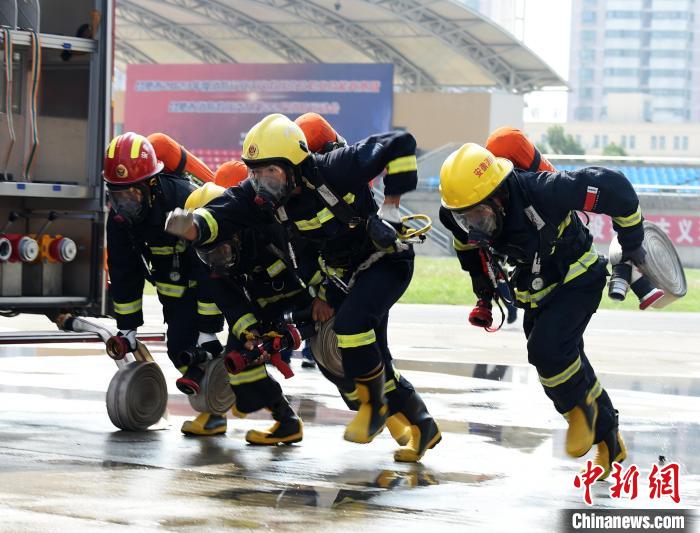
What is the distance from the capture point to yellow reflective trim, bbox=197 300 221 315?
750 centimetres

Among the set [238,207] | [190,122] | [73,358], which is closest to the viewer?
[238,207]

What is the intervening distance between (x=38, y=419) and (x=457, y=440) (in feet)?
8.43

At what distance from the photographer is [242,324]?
7.10 m

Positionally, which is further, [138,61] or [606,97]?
[606,97]

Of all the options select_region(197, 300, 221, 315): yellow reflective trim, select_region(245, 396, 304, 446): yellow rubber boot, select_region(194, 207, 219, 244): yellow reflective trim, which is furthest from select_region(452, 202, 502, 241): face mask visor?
select_region(197, 300, 221, 315): yellow reflective trim

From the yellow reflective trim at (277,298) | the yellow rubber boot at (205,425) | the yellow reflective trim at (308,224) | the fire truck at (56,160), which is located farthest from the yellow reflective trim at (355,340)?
the fire truck at (56,160)

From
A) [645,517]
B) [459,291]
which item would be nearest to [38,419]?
[645,517]

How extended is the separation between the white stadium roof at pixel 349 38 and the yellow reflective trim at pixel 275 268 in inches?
1312

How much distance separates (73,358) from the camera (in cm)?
1155

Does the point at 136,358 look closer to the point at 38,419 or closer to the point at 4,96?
the point at 38,419

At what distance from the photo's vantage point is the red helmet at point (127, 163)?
7.29m

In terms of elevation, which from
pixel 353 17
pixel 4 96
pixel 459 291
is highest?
pixel 353 17

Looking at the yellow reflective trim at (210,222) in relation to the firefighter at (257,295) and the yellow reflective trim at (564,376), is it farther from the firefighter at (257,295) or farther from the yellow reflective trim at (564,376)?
the yellow reflective trim at (564,376)

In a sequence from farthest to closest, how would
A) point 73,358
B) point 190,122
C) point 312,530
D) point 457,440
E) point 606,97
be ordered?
1. point 606,97
2. point 190,122
3. point 73,358
4. point 457,440
5. point 312,530
